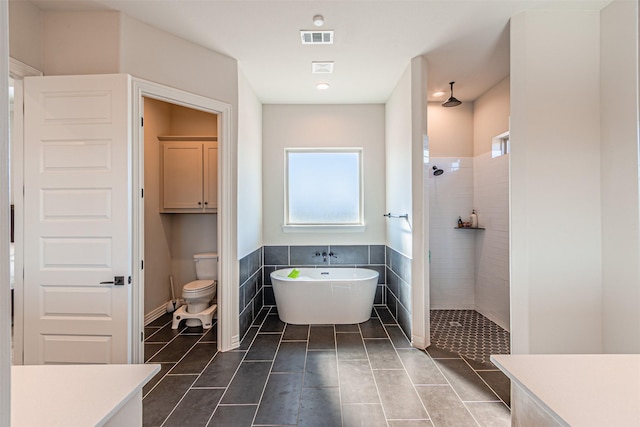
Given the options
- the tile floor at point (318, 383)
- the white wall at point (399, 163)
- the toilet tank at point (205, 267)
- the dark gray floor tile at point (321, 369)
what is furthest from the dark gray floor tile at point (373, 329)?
the toilet tank at point (205, 267)

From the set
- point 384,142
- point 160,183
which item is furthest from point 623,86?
point 160,183

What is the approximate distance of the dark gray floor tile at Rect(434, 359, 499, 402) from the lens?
6.83 ft

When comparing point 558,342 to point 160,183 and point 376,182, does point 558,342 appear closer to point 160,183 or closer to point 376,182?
point 376,182

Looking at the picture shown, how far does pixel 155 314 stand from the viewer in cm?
360

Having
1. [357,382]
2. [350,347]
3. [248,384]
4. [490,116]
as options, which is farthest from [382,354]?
[490,116]

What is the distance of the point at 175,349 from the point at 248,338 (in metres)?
0.68

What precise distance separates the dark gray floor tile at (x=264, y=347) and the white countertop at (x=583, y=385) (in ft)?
7.08

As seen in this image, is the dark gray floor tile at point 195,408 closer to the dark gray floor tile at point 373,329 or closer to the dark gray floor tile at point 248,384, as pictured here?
the dark gray floor tile at point 248,384

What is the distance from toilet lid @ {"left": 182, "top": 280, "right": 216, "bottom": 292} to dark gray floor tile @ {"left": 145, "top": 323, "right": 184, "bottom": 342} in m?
0.46

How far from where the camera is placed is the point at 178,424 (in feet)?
6.04

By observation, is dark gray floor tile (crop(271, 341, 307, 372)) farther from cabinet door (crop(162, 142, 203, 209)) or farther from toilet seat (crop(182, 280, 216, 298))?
cabinet door (crop(162, 142, 203, 209))

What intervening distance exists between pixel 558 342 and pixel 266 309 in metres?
3.03

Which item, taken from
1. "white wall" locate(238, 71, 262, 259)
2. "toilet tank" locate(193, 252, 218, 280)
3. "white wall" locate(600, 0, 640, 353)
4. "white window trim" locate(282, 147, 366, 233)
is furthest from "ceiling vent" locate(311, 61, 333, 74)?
"toilet tank" locate(193, 252, 218, 280)

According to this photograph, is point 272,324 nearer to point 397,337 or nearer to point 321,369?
point 321,369
